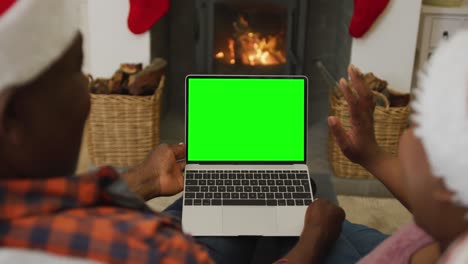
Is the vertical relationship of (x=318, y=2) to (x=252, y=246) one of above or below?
above

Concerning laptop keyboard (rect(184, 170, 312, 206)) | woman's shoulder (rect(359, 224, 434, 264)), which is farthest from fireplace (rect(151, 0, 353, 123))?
woman's shoulder (rect(359, 224, 434, 264))

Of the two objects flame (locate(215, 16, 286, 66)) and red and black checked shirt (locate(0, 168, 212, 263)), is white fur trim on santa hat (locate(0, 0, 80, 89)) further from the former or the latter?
flame (locate(215, 16, 286, 66))

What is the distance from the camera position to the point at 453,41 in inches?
26.2

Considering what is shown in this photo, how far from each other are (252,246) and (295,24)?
1.54 metres

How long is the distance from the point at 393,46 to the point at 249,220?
1438 millimetres

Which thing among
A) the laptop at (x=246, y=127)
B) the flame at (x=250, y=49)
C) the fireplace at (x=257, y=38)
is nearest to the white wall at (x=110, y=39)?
the fireplace at (x=257, y=38)

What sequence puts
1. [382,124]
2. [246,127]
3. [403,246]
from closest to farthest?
1. [403,246]
2. [246,127]
3. [382,124]

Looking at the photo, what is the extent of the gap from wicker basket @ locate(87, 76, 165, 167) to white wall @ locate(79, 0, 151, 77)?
0.24m

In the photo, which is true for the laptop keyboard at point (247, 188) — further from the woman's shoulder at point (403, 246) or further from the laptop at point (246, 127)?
the woman's shoulder at point (403, 246)

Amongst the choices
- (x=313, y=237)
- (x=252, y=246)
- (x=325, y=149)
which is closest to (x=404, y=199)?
(x=313, y=237)

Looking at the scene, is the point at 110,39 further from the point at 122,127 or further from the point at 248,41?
the point at 248,41

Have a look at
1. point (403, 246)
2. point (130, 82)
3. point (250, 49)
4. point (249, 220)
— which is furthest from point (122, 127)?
point (403, 246)

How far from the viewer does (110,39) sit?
2527 millimetres

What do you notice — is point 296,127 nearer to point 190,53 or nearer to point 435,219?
point 435,219
